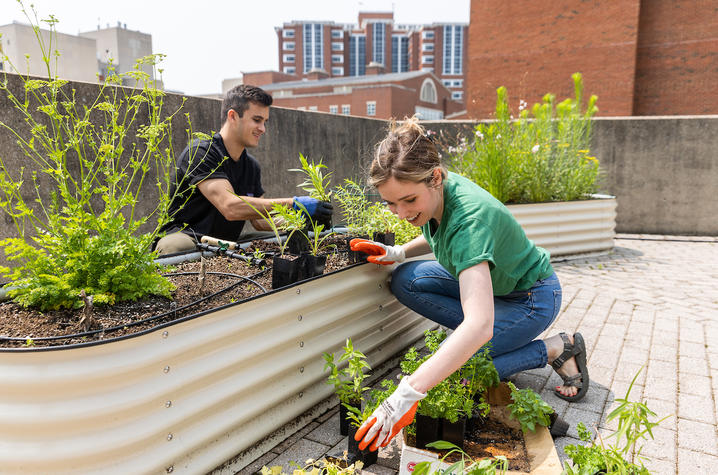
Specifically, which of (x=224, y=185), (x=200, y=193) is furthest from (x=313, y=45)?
(x=224, y=185)

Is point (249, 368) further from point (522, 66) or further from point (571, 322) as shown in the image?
point (522, 66)

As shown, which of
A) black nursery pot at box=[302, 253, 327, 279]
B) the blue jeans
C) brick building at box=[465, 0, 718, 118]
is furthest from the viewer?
brick building at box=[465, 0, 718, 118]

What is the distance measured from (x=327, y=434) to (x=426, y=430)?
0.52m

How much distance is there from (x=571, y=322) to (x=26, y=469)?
3.44 m

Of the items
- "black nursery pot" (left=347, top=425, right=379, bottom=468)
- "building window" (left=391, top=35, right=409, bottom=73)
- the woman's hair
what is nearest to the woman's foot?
"black nursery pot" (left=347, top=425, right=379, bottom=468)

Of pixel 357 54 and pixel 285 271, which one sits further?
pixel 357 54

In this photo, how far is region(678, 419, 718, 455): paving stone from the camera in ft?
7.06

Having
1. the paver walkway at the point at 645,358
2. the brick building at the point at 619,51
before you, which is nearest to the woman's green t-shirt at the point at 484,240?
the paver walkway at the point at 645,358

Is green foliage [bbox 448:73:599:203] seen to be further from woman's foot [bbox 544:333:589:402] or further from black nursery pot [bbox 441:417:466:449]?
black nursery pot [bbox 441:417:466:449]

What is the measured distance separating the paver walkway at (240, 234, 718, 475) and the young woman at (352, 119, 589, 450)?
326mm

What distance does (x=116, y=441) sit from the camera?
1.50 m

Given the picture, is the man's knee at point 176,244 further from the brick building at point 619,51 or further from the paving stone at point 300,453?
the brick building at point 619,51

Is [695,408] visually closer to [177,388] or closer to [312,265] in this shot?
[312,265]

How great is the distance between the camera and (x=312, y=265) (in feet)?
7.49
